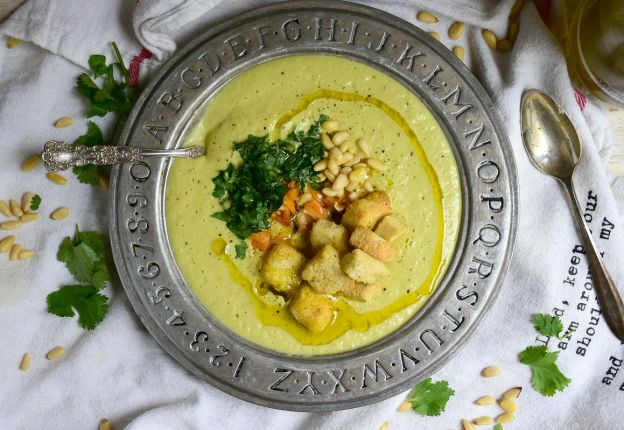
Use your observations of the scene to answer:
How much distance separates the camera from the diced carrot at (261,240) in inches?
122

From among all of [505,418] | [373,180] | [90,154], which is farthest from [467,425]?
[90,154]

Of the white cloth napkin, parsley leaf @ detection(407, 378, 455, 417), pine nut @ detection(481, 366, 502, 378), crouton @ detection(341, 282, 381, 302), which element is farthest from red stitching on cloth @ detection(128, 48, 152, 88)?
pine nut @ detection(481, 366, 502, 378)

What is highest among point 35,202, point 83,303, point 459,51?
point 459,51

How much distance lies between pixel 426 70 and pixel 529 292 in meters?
1.20

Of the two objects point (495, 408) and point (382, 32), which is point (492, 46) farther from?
point (495, 408)

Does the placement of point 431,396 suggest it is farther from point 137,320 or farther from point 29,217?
point 29,217

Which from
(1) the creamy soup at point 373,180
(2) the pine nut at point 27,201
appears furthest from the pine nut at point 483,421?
(2) the pine nut at point 27,201

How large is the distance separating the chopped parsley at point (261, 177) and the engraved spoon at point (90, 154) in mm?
278

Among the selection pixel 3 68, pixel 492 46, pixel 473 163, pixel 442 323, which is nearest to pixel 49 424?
pixel 3 68

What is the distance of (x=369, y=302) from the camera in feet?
10.1

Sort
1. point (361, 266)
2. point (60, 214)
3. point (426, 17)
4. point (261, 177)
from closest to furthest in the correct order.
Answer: point (361, 266)
point (261, 177)
point (426, 17)
point (60, 214)

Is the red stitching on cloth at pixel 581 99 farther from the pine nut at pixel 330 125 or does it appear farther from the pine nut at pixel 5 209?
the pine nut at pixel 5 209

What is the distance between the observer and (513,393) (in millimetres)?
3318

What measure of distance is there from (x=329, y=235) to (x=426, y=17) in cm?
117
